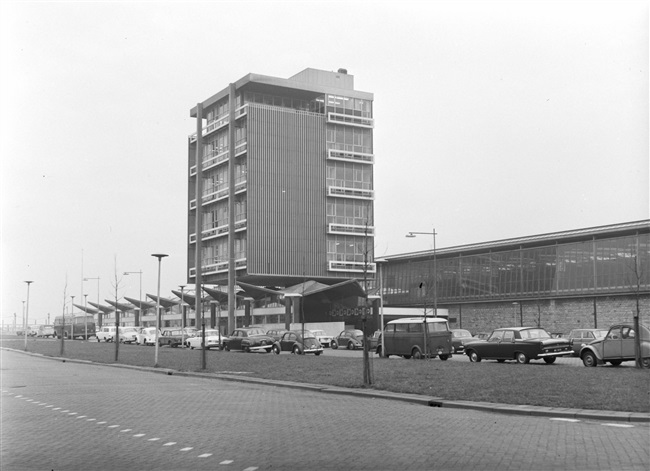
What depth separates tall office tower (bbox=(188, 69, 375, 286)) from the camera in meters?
81.7

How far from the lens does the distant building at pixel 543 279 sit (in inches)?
2709

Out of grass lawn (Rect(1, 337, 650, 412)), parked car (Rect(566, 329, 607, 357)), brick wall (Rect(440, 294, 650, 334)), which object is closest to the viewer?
grass lawn (Rect(1, 337, 650, 412))

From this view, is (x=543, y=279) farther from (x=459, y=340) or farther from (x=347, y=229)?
(x=459, y=340)

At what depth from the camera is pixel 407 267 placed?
98.8m

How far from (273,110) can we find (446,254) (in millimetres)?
27313

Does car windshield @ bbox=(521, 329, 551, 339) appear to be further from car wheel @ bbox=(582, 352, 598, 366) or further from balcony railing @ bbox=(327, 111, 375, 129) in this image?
balcony railing @ bbox=(327, 111, 375, 129)

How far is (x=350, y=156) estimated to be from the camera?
282ft

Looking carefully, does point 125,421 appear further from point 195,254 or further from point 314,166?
point 195,254

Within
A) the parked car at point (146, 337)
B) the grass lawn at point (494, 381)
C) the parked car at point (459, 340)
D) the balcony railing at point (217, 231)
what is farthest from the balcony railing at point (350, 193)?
the grass lawn at point (494, 381)

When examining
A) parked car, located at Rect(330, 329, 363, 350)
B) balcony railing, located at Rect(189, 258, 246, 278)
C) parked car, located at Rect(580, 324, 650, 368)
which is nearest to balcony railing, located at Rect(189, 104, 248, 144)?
balcony railing, located at Rect(189, 258, 246, 278)

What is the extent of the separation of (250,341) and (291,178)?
3412 cm

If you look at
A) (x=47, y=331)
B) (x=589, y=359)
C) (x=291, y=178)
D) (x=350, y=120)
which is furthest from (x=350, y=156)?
(x=589, y=359)

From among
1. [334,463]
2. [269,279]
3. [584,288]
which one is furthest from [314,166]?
[334,463]

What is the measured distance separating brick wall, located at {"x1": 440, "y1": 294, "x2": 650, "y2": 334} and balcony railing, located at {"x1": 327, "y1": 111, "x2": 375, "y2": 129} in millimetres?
23501
